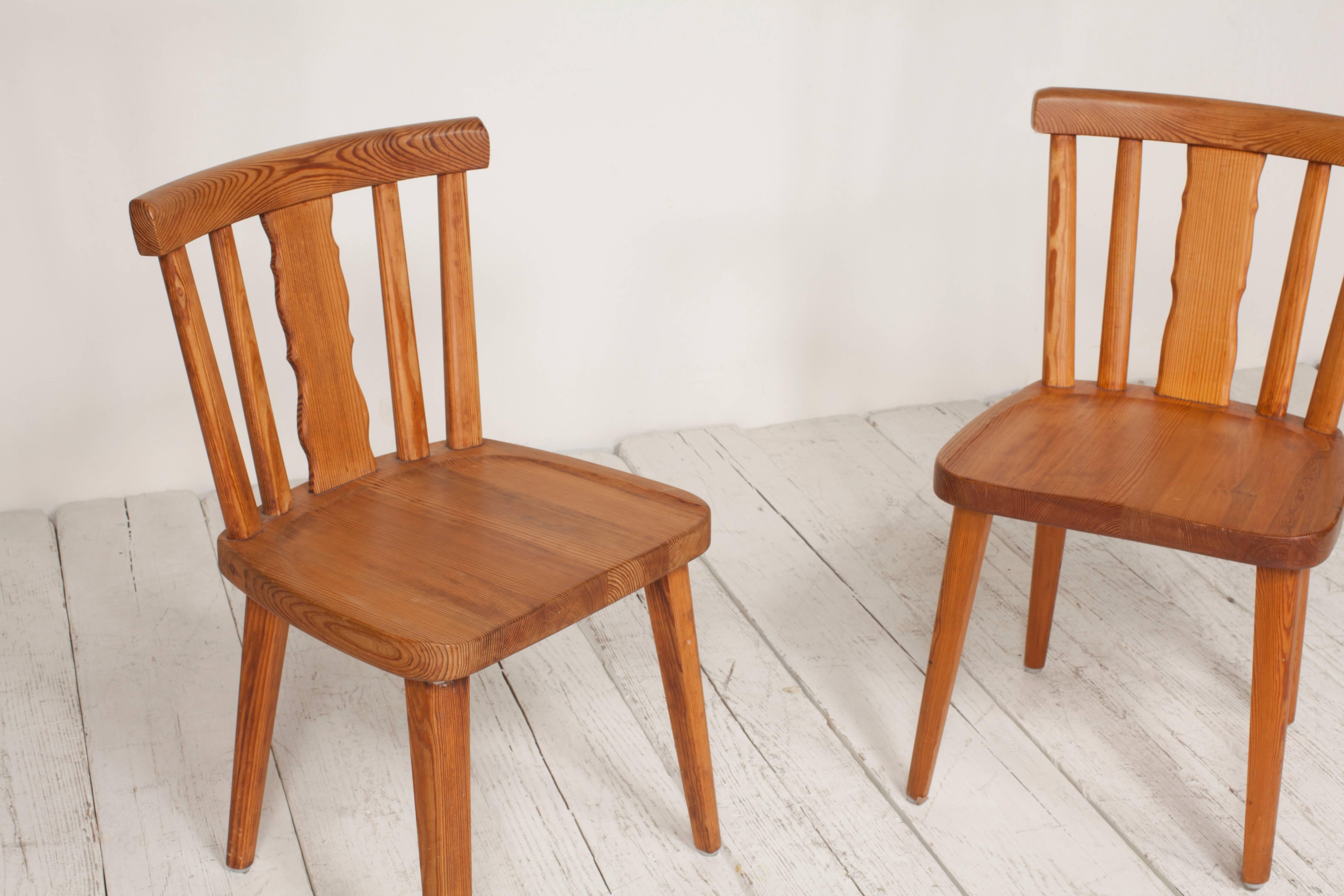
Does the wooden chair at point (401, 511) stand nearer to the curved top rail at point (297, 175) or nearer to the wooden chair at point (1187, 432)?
the curved top rail at point (297, 175)

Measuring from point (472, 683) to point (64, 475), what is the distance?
0.83m

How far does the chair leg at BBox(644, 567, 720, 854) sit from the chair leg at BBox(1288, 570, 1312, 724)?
0.56 meters

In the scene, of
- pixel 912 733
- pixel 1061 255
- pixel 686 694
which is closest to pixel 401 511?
pixel 686 694

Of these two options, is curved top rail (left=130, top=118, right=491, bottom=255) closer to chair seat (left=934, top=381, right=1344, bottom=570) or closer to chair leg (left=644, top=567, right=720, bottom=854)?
chair leg (left=644, top=567, right=720, bottom=854)

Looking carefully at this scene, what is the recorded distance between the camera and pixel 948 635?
48.4 inches

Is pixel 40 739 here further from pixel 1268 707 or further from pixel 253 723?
pixel 1268 707

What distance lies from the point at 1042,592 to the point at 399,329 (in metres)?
0.85

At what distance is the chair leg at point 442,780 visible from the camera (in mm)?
935

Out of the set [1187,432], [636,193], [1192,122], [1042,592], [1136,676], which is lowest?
A: [1136,676]

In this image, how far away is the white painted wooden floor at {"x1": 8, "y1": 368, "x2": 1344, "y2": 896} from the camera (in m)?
1.22

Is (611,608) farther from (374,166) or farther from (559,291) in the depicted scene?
(374,166)

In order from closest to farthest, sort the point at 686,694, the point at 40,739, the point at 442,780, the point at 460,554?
1. the point at 442,780
2. the point at 460,554
3. the point at 686,694
4. the point at 40,739

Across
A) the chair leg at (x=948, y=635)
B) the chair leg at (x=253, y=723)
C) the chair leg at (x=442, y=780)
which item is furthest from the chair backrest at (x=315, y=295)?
the chair leg at (x=948, y=635)

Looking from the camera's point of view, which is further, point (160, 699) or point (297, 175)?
point (160, 699)
